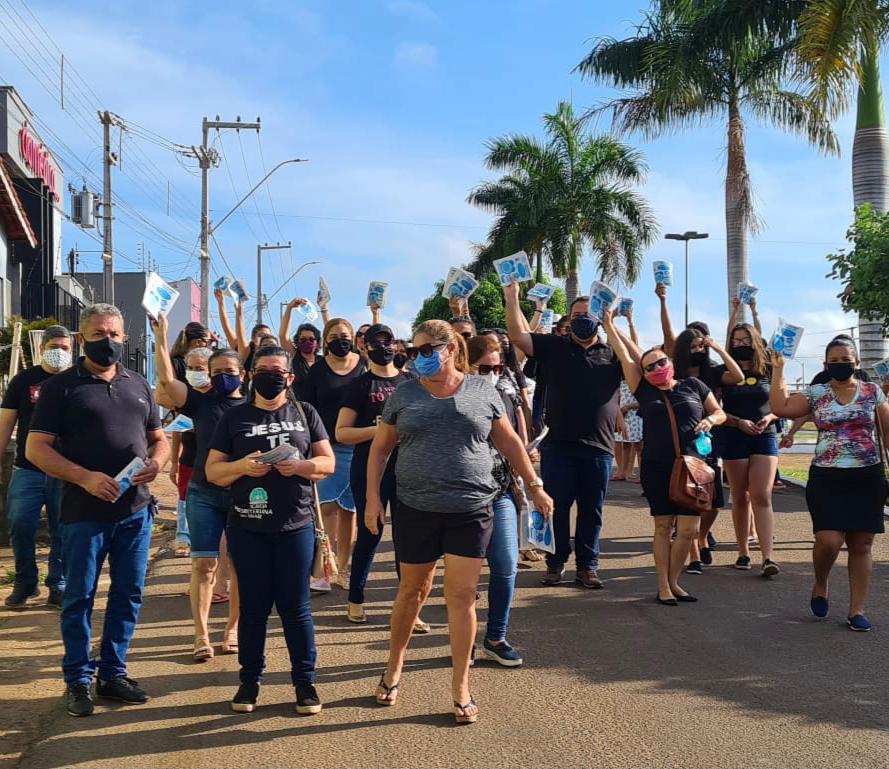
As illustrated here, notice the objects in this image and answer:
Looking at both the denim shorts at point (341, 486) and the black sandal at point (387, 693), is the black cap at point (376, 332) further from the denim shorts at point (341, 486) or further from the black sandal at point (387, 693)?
the black sandal at point (387, 693)

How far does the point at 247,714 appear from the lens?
4891mm

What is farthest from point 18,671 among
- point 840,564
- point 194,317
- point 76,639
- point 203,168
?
point 194,317

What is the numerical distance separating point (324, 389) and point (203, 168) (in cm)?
2662

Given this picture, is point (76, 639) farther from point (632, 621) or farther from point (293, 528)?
point (632, 621)

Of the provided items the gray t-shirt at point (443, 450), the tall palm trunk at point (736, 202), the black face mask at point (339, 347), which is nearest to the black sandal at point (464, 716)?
the gray t-shirt at point (443, 450)

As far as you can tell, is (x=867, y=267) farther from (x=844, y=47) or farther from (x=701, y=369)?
(x=844, y=47)

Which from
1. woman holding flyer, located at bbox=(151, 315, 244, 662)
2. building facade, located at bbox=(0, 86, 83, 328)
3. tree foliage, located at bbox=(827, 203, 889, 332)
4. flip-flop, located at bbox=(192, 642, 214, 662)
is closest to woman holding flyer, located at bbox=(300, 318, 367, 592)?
woman holding flyer, located at bbox=(151, 315, 244, 662)

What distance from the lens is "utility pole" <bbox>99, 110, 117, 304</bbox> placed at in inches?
1032

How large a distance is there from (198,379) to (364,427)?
1.13 meters

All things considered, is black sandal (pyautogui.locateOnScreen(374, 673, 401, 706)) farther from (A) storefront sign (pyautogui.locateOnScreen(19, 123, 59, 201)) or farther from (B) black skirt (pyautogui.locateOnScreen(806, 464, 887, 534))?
(A) storefront sign (pyautogui.locateOnScreen(19, 123, 59, 201))

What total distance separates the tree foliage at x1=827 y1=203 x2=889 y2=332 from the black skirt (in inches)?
198

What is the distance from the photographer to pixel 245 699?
4.92m

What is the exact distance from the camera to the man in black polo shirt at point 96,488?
16.3 ft

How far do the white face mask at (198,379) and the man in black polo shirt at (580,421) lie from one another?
2.38 metres
